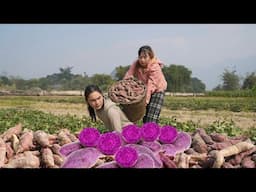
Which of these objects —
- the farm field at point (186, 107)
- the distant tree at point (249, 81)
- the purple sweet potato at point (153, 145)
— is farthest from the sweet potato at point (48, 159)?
the distant tree at point (249, 81)

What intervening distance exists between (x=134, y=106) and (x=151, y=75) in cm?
32

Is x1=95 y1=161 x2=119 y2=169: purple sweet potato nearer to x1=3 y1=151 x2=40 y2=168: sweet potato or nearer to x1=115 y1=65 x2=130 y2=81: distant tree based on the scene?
x1=3 y1=151 x2=40 y2=168: sweet potato

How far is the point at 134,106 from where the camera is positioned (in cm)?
486

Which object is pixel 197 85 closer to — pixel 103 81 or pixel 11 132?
pixel 103 81

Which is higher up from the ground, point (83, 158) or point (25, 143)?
point (25, 143)

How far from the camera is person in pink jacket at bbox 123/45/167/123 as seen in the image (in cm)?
485

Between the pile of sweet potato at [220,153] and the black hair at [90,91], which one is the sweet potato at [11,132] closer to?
the black hair at [90,91]

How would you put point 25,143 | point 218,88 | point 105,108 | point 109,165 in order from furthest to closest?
point 218,88 → point 105,108 → point 25,143 → point 109,165

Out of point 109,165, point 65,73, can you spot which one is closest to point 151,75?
point 65,73

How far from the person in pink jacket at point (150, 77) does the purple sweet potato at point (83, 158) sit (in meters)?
0.58

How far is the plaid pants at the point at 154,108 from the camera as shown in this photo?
4930 millimetres

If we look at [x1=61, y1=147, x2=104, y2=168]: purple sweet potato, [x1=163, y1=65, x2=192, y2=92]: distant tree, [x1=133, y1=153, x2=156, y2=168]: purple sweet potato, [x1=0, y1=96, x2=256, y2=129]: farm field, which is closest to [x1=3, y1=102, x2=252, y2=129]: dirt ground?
[x1=0, y1=96, x2=256, y2=129]: farm field
